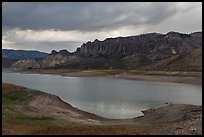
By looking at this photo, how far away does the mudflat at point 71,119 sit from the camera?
1214 inches

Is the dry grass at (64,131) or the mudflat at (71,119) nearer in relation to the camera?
the dry grass at (64,131)

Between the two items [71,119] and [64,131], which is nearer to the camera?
[64,131]

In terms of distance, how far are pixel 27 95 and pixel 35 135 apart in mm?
28911

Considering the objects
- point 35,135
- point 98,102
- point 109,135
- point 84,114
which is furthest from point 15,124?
point 98,102

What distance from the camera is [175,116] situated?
48094mm

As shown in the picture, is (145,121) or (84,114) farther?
(84,114)

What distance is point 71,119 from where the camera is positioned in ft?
144

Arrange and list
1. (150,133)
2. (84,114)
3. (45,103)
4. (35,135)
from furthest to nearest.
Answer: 1. (45,103)
2. (84,114)
3. (150,133)
4. (35,135)

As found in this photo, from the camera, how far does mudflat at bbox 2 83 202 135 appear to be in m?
30.8

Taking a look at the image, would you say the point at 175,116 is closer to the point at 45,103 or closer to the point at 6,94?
the point at 45,103

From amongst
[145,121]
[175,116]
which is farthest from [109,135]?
[175,116]

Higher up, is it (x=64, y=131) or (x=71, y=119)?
(x=64, y=131)

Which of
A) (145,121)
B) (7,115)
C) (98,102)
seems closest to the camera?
(7,115)

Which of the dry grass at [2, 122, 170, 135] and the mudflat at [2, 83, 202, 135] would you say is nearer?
the dry grass at [2, 122, 170, 135]
